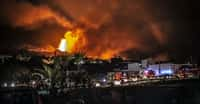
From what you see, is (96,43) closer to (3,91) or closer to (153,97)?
(153,97)

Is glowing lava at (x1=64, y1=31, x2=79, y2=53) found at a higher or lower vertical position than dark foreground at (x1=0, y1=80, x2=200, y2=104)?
higher

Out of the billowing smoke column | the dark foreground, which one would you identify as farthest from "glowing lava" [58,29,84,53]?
the dark foreground

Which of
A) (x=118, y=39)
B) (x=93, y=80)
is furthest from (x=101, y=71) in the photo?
(x=118, y=39)

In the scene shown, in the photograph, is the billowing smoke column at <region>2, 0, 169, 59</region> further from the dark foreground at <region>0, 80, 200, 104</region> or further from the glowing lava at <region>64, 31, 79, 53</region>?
the dark foreground at <region>0, 80, 200, 104</region>

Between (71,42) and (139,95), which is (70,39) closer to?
(71,42)

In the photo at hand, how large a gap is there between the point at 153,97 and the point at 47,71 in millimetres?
2694

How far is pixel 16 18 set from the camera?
12.9 meters

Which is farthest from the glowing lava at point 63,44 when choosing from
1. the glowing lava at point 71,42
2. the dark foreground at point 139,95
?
the dark foreground at point 139,95

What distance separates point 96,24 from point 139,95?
3333 millimetres

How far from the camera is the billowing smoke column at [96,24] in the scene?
13.1 meters

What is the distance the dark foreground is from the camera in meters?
10.4

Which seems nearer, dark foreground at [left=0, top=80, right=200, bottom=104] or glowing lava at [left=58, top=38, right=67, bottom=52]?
dark foreground at [left=0, top=80, right=200, bottom=104]

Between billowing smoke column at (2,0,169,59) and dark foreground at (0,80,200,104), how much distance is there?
2457 mm

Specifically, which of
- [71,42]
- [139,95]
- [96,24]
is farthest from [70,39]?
[139,95]
